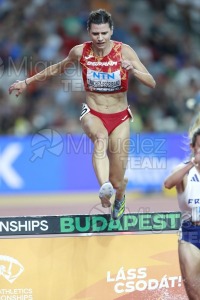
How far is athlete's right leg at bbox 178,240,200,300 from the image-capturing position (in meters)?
7.53

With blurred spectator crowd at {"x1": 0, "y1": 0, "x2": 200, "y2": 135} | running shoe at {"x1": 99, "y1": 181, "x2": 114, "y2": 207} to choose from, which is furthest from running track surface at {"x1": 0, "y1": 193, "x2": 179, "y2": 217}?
running shoe at {"x1": 99, "y1": 181, "x2": 114, "y2": 207}

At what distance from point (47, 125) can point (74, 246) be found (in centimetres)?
984

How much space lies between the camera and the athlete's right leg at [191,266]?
753cm

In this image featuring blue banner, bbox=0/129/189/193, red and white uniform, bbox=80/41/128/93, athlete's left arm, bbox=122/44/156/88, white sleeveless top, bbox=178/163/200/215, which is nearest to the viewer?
white sleeveless top, bbox=178/163/200/215

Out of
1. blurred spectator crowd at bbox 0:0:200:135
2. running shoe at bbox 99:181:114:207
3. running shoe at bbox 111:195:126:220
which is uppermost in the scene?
blurred spectator crowd at bbox 0:0:200:135

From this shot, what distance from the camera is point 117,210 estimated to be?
9320 millimetres

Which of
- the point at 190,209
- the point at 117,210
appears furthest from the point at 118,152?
the point at 190,209

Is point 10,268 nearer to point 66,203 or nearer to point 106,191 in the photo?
point 106,191

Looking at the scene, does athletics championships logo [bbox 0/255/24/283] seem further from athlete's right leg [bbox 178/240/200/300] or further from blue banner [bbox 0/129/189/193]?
blue banner [bbox 0/129/189/193]

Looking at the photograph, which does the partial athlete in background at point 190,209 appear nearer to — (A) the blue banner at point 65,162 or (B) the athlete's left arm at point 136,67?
(B) the athlete's left arm at point 136,67

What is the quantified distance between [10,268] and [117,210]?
139 centimetres

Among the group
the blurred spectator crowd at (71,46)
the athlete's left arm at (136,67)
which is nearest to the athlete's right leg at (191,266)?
the athlete's left arm at (136,67)

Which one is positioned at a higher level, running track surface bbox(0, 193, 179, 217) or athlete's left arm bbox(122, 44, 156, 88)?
athlete's left arm bbox(122, 44, 156, 88)

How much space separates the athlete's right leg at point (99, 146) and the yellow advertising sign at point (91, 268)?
0.54 m
